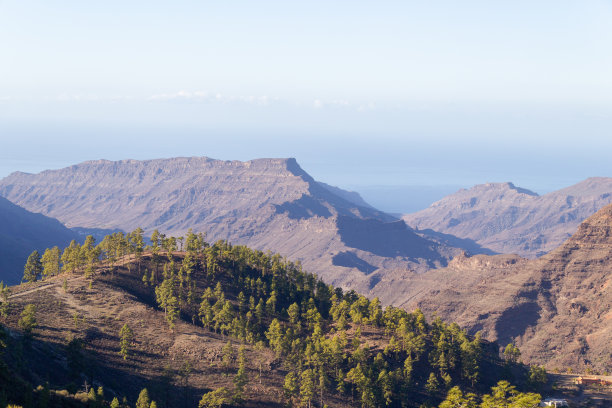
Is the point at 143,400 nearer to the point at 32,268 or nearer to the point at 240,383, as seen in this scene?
the point at 240,383

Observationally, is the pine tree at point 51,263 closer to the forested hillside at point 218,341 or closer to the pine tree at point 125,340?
the forested hillside at point 218,341

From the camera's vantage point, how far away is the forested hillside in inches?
4392

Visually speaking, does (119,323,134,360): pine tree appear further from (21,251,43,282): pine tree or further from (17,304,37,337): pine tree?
(21,251,43,282): pine tree

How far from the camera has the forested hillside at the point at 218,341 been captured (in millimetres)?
111562

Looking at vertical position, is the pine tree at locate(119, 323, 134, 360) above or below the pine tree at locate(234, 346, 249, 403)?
above

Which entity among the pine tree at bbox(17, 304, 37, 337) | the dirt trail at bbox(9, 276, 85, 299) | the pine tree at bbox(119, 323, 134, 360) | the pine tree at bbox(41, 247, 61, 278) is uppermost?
the pine tree at bbox(41, 247, 61, 278)

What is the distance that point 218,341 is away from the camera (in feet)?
455

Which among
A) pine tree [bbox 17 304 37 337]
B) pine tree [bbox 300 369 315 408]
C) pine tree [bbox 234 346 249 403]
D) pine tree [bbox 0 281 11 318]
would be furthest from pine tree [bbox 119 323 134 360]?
pine tree [bbox 300 369 315 408]

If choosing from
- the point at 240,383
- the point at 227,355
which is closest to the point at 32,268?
the point at 227,355

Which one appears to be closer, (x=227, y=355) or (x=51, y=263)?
(x=227, y=355)

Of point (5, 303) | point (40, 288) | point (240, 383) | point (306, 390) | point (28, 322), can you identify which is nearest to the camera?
point (28, 322)

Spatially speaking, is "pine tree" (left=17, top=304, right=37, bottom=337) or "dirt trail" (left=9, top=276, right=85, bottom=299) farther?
"dirt trail" (left=9, top=276, right=85, bottom=299)

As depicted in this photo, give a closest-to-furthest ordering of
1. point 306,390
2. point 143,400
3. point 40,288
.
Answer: point 143,400 → point 306,390 → point 40,288

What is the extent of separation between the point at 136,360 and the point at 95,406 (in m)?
38.7
